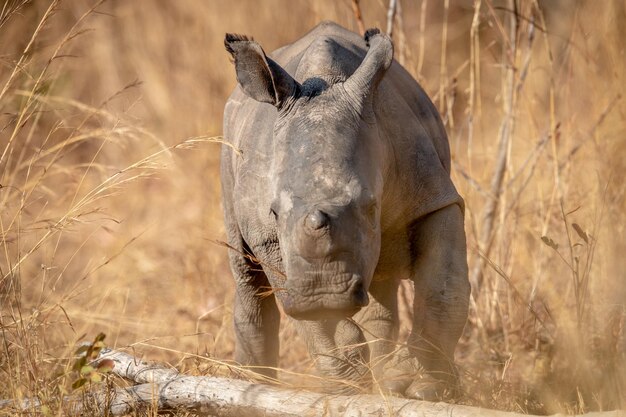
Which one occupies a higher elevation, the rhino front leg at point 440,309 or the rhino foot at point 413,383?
the rhino front leg at point 440,309

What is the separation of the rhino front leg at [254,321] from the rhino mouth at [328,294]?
1.72m

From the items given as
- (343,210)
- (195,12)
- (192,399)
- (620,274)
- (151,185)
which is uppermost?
(195,12)

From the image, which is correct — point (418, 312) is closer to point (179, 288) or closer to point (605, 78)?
point (605, 78)

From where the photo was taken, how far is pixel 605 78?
6.64 metres

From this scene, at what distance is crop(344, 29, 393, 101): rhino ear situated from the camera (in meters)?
4.17

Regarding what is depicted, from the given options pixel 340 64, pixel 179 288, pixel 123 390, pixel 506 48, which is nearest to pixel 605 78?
pixel 506 48

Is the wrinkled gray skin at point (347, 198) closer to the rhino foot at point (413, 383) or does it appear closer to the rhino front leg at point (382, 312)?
the rhino foot at point (413, 383)

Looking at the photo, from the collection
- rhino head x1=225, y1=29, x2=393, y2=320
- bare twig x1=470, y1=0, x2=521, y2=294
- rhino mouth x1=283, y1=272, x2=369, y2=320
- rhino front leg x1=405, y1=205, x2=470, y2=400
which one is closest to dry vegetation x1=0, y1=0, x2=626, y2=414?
bare twig x1=470, y1=0, x2=521, y2=294

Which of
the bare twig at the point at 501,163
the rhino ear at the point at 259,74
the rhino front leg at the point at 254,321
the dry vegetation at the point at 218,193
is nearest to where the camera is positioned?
the rhino ear at the point at 259,74

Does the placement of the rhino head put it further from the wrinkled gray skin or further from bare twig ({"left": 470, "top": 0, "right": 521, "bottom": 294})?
bare twig ({"left": 470, "top": 0, "right": 521, "bottom": 294})

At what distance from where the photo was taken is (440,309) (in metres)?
4.38

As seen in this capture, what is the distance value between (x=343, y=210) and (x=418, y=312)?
3.21 feet

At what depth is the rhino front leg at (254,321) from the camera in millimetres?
5457

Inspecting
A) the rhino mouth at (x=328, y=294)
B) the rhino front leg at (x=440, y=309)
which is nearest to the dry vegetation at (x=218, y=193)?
the rhino front leg at (x=440, y=309)
